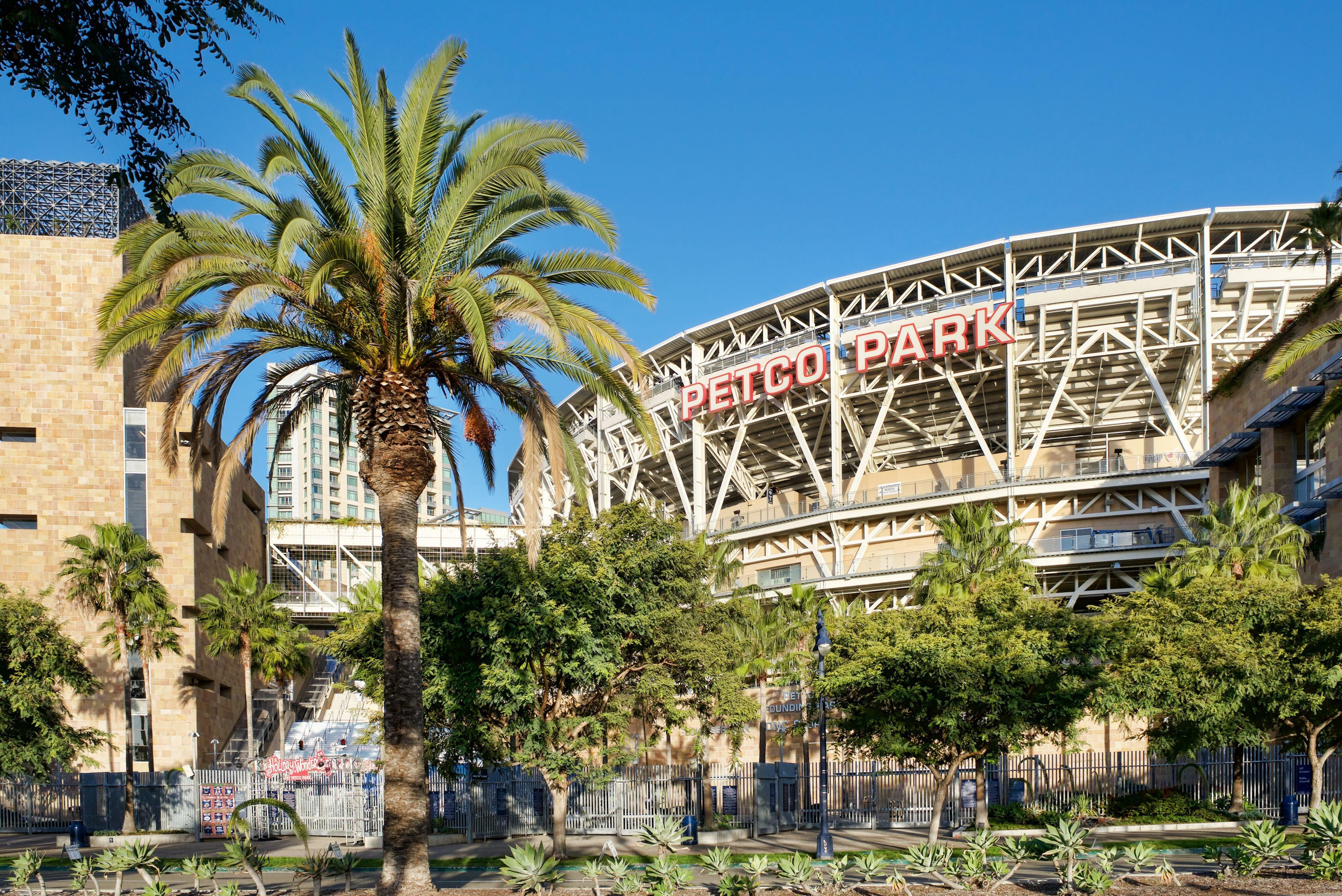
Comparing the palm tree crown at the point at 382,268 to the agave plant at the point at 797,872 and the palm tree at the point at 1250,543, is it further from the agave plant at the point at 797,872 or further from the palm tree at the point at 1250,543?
the palm tree at the point at 1250,543

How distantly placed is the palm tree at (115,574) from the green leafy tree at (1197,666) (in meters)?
34.8

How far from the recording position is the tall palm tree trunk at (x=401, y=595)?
55.7 ft

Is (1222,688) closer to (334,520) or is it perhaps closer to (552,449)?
(552,449)

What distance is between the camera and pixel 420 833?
17078 millimetres

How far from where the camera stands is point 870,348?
63.5 meters

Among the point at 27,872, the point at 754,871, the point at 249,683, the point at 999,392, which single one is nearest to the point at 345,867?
the point at 27,872

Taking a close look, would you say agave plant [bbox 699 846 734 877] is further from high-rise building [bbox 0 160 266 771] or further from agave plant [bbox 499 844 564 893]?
high-rise building [bbox 0 160 266 771]

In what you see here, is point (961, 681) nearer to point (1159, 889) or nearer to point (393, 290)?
point (1159, 889)

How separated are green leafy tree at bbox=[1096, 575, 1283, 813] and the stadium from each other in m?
18.5

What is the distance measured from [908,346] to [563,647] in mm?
38477

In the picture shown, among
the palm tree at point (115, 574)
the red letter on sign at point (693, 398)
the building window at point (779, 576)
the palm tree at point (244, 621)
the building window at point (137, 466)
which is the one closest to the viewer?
the palm tree at point (115, 574)

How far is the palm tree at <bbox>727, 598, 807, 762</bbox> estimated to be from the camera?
4428 cm

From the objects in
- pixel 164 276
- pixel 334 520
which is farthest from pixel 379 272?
pixel 334 520

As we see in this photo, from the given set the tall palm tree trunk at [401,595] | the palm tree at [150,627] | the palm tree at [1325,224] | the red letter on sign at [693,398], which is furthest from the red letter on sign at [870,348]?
the tall palm tree trunk at [401,595]
